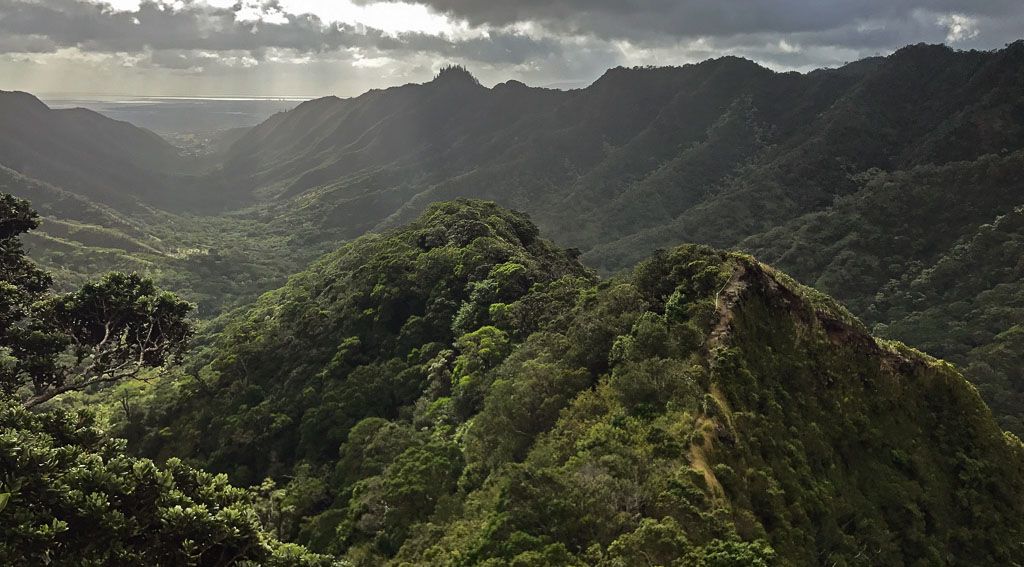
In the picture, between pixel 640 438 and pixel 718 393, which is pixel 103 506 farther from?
pixel 718 393

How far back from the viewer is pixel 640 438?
2400 centimetres

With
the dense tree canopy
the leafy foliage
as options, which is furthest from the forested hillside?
the leafy foliage

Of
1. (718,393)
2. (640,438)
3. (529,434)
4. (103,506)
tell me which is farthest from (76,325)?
(718,393)

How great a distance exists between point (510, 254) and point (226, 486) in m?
48.5

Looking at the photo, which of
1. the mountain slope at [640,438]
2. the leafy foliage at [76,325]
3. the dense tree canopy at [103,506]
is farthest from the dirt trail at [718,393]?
the leafy foliage at [76,325]

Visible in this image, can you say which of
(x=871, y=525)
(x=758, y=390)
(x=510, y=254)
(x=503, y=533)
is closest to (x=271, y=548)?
(x=503, y=533)

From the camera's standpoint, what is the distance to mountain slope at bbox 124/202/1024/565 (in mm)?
21297

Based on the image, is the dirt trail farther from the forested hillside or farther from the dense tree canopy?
the dense tree canopy

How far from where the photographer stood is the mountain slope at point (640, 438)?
2130 centimetres

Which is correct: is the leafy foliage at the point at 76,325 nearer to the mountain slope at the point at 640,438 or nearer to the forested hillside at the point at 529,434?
the forested hillside at the point at 529,434

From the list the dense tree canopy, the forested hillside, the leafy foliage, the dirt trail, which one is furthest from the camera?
the dirt trail

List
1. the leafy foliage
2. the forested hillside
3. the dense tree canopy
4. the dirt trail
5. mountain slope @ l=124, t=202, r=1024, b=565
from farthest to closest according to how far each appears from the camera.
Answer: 1. the dirt trail
2. mountain slope @ l=124, t=202, r=1024, b=565
3. the leafy foliage
4. the forested hillside
5. the dense tree canopy

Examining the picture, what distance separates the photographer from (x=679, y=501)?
779 inches

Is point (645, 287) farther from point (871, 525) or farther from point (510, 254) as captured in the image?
point (510, 254)
